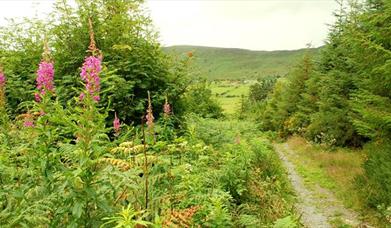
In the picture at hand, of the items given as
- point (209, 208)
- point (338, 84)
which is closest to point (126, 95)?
point (209, 208)

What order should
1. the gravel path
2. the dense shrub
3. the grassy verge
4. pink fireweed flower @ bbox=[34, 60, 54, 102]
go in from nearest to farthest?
pink fireweed flower @ bbox=[34, 60, 54, 102] < the dense shrub < the gravel path < the grassy verge

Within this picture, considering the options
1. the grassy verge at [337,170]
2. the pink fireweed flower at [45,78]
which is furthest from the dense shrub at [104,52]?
the grassy verge at [337,170]

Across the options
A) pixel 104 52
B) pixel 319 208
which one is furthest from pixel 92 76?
pixel 319 208

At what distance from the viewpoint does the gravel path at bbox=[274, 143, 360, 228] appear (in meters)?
10.4

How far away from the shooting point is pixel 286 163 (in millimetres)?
20719

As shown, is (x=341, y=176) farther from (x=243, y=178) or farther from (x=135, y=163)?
(x=135, y=163)

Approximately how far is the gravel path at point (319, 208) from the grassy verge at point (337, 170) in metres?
0.31

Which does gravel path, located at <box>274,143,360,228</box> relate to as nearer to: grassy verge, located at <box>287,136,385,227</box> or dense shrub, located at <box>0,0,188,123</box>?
grassy verge, located at <box>287,136,385,227</box>

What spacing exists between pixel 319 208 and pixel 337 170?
546cm

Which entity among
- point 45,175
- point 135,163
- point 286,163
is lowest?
point 286,163

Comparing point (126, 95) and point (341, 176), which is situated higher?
point (126, 95)

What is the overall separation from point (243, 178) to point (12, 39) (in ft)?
Answer: 26.3

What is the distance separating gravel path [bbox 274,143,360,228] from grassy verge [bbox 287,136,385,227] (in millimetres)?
314

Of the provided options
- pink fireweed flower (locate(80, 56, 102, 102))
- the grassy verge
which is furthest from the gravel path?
pink fireweed flower (locate(80, 56, 102, 102))
